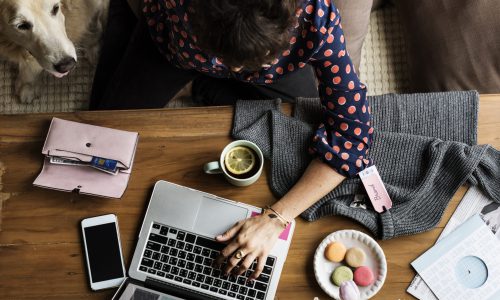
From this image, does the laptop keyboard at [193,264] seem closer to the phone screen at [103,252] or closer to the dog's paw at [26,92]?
the phone screen at [103,252]

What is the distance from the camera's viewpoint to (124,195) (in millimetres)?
1017

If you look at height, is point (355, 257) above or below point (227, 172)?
below

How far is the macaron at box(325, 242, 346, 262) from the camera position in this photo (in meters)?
0.96

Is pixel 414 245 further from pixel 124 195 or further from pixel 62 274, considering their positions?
pixel 62 274

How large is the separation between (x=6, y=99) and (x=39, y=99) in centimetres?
13

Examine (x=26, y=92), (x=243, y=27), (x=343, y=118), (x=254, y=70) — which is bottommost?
(x=26, y=92)

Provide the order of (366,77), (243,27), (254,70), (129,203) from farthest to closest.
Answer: (366,77)
(129,203)
(254,70)
(243,27)

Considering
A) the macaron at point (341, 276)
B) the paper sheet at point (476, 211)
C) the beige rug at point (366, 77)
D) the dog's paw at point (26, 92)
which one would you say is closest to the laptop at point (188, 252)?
the macaron at point (341, 276)

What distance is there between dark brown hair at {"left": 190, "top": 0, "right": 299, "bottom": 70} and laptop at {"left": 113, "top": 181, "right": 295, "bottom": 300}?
375mm

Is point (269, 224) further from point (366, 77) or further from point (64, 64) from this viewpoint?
point (64, 64)

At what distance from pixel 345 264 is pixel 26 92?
1.27 meters

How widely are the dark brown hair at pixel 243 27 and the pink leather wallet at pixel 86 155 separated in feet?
1.20

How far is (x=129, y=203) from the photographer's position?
3.32ft

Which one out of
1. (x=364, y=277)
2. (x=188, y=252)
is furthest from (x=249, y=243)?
(x=364, y=277)
